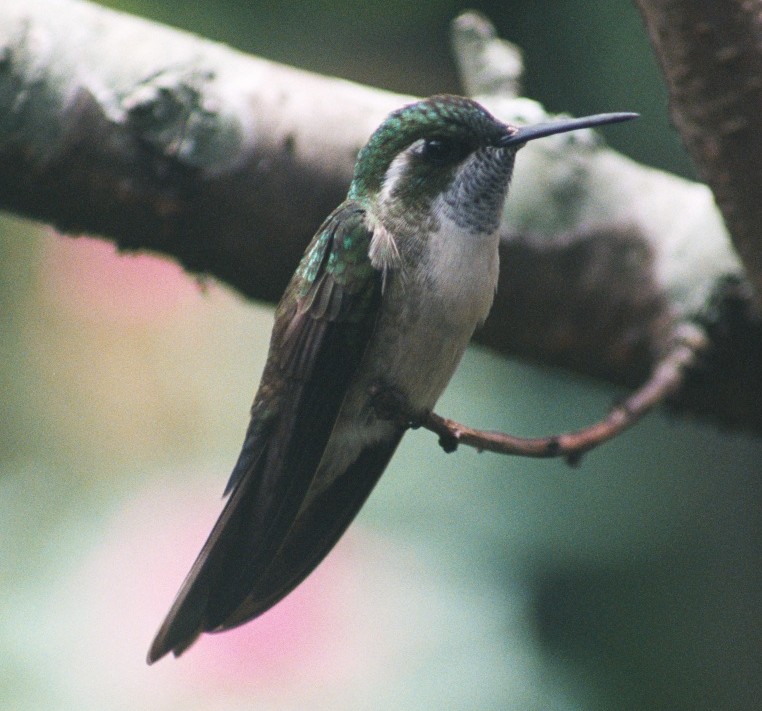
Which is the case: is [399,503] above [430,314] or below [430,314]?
below

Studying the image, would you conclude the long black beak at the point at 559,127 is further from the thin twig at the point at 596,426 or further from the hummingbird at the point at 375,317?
the thin twig at the point at 596,426

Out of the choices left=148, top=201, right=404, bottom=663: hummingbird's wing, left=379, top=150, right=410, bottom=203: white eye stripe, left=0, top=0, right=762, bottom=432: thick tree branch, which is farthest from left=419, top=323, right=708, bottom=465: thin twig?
left=379, top=150, right=410, bottom=203: white eye stripe

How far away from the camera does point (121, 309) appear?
2520mm

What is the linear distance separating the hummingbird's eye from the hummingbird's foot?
25cm

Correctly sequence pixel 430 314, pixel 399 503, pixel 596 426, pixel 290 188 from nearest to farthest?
pixel 430 314, pixel 596 426, pixel 290 188, pixel 399 503

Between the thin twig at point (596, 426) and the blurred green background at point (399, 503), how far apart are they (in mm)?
341

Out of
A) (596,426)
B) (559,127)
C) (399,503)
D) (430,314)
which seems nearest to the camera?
(559,127)

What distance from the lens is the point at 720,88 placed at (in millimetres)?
1341

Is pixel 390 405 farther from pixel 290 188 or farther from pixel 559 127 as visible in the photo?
pixel 290 188

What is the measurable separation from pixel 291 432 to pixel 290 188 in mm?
834

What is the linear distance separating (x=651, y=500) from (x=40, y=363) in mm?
→ 1492

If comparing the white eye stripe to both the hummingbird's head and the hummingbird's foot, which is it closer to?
the hummingbird's head

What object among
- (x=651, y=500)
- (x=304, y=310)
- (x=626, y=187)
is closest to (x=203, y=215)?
(x=304, y=310)

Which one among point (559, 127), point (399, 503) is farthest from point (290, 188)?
point (559, 127)
